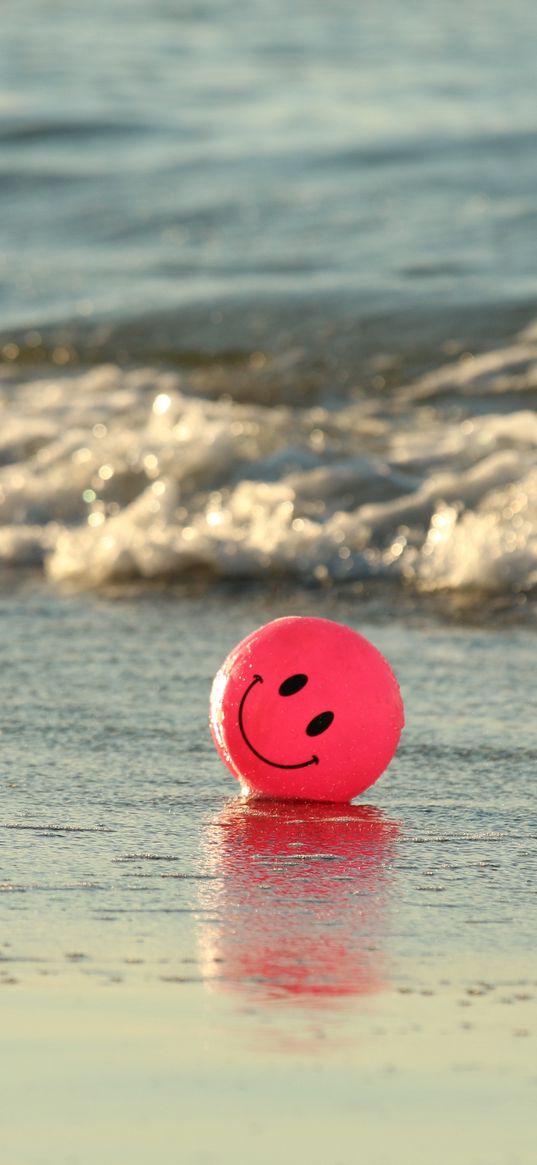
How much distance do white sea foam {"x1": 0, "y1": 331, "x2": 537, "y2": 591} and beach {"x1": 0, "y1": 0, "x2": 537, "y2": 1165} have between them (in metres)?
0.02

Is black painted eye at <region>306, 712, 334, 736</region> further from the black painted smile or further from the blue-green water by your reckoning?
the blue-green water

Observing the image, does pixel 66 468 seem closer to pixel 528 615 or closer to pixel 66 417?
pixel 66 417

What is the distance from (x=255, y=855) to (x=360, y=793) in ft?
1.65

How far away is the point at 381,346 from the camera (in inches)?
363

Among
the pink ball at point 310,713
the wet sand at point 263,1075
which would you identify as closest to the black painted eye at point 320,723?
the pink ball at point 310,713

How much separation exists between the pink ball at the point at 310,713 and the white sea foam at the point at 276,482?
2.08m

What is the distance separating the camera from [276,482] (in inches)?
279

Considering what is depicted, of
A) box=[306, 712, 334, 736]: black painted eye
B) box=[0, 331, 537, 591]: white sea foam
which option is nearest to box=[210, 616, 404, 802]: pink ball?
box=[306, 712, 334, 736]: black painted eye

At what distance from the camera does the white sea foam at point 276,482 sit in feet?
20.7

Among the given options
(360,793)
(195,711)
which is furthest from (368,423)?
(360,793)

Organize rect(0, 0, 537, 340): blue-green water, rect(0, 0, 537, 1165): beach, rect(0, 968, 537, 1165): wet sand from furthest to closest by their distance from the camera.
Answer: rect(0, 0, 537, 340): blue-green water → rect(0, 0, 537, 1165): beach → rect(0, 968, 537, 1165): wet sand

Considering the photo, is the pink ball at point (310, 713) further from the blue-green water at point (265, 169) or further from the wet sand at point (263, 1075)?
the blue-green water at point (265, 169)

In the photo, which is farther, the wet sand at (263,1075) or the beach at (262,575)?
the beach at (262,575)

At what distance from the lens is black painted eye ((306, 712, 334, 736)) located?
3.84 m
